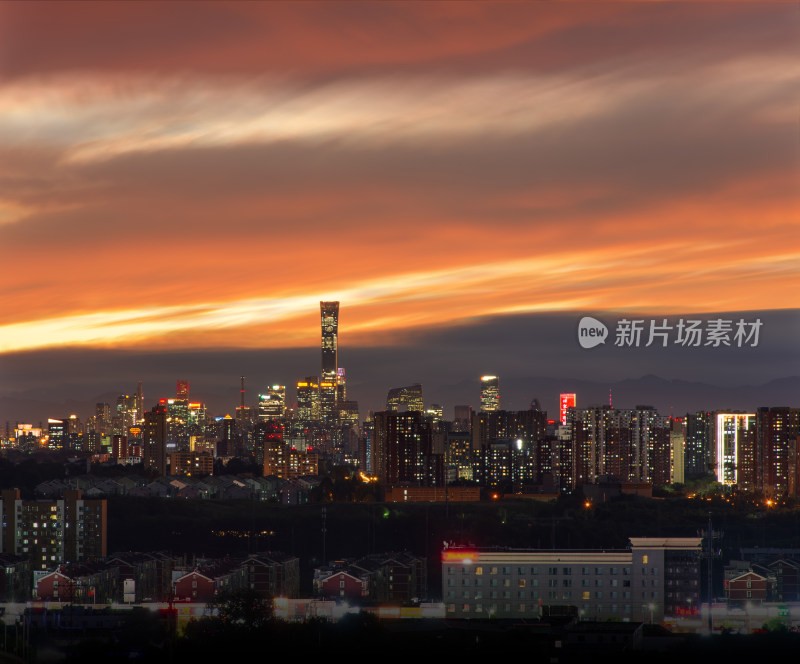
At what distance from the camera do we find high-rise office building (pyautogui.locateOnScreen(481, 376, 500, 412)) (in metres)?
32.7

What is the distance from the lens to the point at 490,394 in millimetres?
33312

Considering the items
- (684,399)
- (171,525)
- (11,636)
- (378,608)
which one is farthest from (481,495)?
(11,636)

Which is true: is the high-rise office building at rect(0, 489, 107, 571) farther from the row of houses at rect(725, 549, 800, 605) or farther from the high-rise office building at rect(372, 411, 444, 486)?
the high-rise office building at rect(372, 411, 444, 486)

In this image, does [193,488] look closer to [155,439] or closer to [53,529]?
[53,529]

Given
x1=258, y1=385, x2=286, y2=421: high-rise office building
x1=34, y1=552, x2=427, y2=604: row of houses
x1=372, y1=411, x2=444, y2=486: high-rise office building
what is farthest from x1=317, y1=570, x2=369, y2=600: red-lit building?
x1=258, y1=385, x2=286, y2=421: high-rise office building

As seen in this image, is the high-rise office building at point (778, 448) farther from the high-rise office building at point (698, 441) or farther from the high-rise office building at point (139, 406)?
the high-rise office building at point (139, 406)

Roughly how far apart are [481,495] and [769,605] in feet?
44.2

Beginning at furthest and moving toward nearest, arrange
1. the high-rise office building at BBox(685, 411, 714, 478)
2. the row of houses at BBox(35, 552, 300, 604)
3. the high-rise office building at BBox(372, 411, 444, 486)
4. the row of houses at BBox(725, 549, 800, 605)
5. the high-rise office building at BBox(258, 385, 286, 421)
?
the high-rise office building at BBox(258, 385, 286, 421), the high-rise office building at BBox(685, 411, 714, 478), the high-rise office building at BBox(372, 411, 444, 486), the row of houses at BBox(35, 552, 300, 604), the row of houses at BBox(725, 549, 800, 605)

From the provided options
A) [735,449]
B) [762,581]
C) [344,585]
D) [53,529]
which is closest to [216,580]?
[344,585]

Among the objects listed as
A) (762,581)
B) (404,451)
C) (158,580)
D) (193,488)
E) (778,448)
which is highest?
(778,448)

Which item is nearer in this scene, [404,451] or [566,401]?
[404,451]

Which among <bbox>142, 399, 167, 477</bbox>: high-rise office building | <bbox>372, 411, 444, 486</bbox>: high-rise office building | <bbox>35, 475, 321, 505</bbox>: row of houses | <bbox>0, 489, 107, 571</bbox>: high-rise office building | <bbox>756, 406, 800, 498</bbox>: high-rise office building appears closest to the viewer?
<bbox>0, 489, 107, 571</bbox>: high-rise office building

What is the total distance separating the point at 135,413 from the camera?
1697 inches

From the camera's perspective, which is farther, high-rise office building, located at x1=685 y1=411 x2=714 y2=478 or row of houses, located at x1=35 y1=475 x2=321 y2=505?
high-rise office building, located at x1=685 y1=411 x2=714 y2=478
